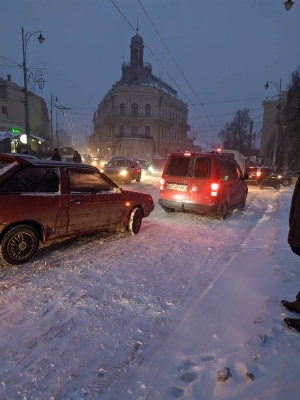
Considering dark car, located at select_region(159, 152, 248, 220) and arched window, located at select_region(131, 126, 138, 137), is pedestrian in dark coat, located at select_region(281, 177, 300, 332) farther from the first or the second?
arched window, located at select_region(131, 126, 138, 137)

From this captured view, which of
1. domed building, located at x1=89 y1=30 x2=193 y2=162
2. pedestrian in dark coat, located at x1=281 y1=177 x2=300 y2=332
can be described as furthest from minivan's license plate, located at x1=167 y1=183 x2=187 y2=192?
domed building, located at x1=89 y1=30 x2=193 y2=162

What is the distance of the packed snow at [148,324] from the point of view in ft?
7.96

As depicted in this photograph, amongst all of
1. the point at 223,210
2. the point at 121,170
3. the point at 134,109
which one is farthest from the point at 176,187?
the point at 134,109

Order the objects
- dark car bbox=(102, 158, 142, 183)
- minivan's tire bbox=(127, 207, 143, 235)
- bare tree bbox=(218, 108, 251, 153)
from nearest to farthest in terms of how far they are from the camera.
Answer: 1. minivan's tire bbox=(127, 207, 143, 235)
2. dark car bbox=(102, 158, 142, 183)
3. bare tree bbox=(218, 108, 251, 153)

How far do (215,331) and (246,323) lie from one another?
0.42 meters

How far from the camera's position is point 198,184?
8203 millimetres

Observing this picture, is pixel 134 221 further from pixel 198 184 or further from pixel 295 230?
pixel 295 230

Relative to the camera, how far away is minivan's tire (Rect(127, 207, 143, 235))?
6.70 m

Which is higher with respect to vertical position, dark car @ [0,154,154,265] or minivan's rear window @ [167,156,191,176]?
minivan's rear window @ [167,156,191,176]

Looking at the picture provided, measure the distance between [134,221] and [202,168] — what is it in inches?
108

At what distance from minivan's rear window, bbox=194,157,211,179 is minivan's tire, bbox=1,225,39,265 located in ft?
16.3

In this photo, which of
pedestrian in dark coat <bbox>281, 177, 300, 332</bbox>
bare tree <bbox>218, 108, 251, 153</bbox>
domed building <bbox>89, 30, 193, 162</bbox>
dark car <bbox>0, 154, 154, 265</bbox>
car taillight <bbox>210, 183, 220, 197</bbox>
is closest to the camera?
pedestrian in dark coat <bbox>281, 177, 300, 332</bbox>

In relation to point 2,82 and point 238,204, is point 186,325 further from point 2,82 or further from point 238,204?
point 2,82

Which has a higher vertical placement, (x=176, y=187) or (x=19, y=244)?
(x=176, y=187)
